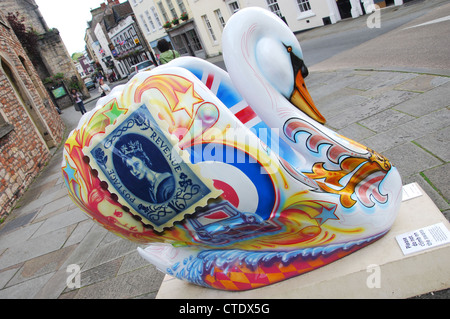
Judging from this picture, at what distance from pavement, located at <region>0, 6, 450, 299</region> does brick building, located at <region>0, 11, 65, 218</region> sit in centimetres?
149

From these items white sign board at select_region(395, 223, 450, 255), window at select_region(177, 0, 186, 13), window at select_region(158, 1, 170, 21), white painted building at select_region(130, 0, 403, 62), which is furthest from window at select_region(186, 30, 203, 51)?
white sign board at select_region(395, 223, 450, 255)

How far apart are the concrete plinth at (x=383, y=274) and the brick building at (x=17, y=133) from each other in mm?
6550

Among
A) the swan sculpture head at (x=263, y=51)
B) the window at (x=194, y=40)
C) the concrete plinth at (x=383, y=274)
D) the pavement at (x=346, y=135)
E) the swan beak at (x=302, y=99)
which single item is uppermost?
the window at (x=194, y=40)

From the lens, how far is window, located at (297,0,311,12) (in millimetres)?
15898

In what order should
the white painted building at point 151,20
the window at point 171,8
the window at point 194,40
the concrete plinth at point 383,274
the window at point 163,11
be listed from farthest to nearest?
the white painted building at point 151,20
the window at point 163,11
the window at point 171,8
the window at point 194,40
the concrete plinth at point 383,274

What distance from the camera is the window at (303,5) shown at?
52.2 ft

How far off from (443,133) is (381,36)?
6675 mm

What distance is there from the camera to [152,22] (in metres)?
30.5

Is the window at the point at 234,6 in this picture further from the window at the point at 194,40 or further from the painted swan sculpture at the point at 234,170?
the painted swan sculpture at the point at 234,170

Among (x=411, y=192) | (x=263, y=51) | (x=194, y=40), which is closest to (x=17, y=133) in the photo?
(x=263, y=51)

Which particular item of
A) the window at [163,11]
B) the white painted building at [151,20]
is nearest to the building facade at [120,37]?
the white painted building at [151,20]

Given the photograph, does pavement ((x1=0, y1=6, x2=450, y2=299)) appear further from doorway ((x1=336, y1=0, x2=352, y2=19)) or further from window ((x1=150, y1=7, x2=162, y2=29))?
window ((x1=150, y1=7, x2=162, y2=29))

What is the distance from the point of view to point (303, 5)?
52.8 ft

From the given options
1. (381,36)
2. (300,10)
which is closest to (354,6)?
(300,10)
